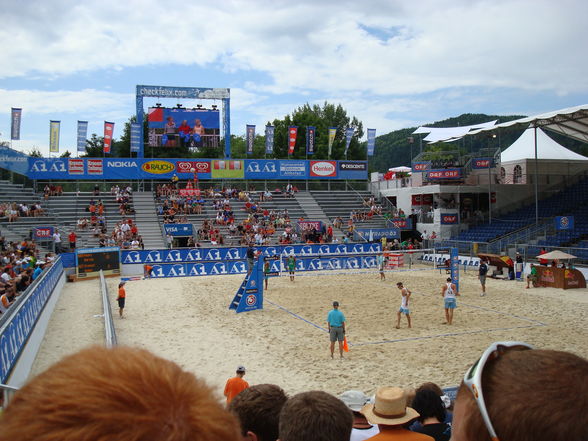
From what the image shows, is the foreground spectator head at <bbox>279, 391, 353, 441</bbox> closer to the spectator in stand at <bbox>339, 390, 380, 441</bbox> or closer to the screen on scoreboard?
the spectator in stand at <bbox>339, 390, 380, 441</bbox>

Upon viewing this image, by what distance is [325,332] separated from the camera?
14531mm

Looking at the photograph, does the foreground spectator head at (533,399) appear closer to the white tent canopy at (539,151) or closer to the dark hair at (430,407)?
the dark hair at (430,407)

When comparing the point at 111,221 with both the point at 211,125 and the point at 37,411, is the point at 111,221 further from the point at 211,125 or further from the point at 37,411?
the point at 37,411

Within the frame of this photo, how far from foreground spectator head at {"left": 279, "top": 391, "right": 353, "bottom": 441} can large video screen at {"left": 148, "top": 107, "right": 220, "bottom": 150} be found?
3931cm

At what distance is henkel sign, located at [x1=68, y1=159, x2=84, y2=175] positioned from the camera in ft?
124

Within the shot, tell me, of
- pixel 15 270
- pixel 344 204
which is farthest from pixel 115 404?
pixel 344 204

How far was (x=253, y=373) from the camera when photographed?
10.6 m

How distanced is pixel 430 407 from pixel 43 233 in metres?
29.1

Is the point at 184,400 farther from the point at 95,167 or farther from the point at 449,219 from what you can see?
the point at 95,167

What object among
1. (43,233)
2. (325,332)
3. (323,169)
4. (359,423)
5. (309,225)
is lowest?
(325,332)

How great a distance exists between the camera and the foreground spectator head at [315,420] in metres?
2.46

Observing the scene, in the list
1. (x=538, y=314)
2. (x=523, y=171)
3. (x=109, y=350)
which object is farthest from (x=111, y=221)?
(x=109, y=350)

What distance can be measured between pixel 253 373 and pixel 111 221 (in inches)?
1093

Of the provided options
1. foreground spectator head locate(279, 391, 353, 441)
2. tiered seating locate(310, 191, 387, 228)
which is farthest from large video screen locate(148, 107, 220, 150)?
foreground spectator head locate(279, 391, 353, 441)
